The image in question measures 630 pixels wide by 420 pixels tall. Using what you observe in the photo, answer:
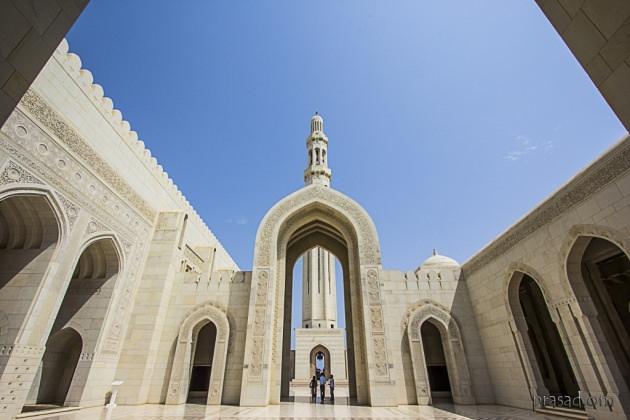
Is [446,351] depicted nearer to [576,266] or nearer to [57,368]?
[576,266]

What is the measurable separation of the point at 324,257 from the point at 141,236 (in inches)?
559

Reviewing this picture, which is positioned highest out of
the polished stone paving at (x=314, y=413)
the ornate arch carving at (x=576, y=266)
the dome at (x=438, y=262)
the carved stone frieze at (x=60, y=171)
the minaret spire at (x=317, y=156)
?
the minaret spire at (x=317, y=156)

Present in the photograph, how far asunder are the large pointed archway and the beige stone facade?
0.06 metres

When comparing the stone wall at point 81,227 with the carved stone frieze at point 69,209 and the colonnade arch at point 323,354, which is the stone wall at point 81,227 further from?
the colonnade arch at point 323,354

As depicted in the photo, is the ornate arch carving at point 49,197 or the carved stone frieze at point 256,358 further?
the carved stone frieze at point 256,358

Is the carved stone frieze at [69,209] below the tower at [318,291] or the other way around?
below

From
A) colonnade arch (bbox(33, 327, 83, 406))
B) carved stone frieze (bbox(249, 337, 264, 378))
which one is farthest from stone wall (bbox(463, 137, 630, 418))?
colonnade arch (bbox(33, 327, 83, 406))

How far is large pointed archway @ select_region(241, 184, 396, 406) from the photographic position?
9.45m

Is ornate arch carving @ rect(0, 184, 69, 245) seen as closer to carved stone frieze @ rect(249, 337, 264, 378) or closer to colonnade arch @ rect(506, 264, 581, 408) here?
carved stone frieze @ rect(249, 337, 264, 378)

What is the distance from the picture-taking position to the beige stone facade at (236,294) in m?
6.51

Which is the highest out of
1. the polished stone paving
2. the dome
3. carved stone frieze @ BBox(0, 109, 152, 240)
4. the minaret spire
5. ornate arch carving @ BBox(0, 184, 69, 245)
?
the minaret spire

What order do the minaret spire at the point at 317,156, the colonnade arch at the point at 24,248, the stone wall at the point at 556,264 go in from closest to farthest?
the stone wall at the point at 556,264
the colonnade arch at the point at 24,248
the minaret spire at the point at 317,156

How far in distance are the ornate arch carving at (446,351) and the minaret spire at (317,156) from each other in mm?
9569

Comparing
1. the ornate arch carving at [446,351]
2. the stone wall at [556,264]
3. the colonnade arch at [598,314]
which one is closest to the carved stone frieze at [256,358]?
the ornate arch carving at [446,351]
